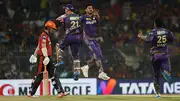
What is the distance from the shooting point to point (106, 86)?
67.2ft

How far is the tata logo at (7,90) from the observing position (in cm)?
2016

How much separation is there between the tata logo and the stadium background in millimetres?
336

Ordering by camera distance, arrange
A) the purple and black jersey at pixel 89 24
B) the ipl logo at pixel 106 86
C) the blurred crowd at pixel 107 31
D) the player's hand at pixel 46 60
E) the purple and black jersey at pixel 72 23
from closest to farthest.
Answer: the player's hand at pixel 46 60
the purple and black jersey at pixel 72 23
the purple and black jersey at pixel 89 24
the blurred crowd at pixel 107 31
the ipl logo at pixel 106 86

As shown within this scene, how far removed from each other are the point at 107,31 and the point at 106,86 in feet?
9.35

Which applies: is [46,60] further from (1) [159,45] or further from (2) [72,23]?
(1) [159,45]

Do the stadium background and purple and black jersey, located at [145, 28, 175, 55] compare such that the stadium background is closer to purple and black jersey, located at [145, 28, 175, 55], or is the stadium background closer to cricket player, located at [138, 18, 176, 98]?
cricket player, located at [138, 18, 176, 98]

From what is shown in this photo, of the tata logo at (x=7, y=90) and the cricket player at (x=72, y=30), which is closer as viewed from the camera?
the cricket player at (x=72, y=30)

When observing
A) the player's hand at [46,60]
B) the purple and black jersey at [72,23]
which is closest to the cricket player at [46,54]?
the player's hand at [46,60]

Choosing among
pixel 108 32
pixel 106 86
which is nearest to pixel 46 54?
pixel 106 86

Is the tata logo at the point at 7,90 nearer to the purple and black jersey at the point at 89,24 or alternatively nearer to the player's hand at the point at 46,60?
the purple and black jersey at the point at 89,24

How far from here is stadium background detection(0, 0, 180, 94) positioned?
19984 mm

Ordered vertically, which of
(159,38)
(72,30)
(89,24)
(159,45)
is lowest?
(159,45)

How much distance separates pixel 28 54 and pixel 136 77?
13.8ft

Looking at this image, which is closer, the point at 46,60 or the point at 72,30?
the point at 46,60
